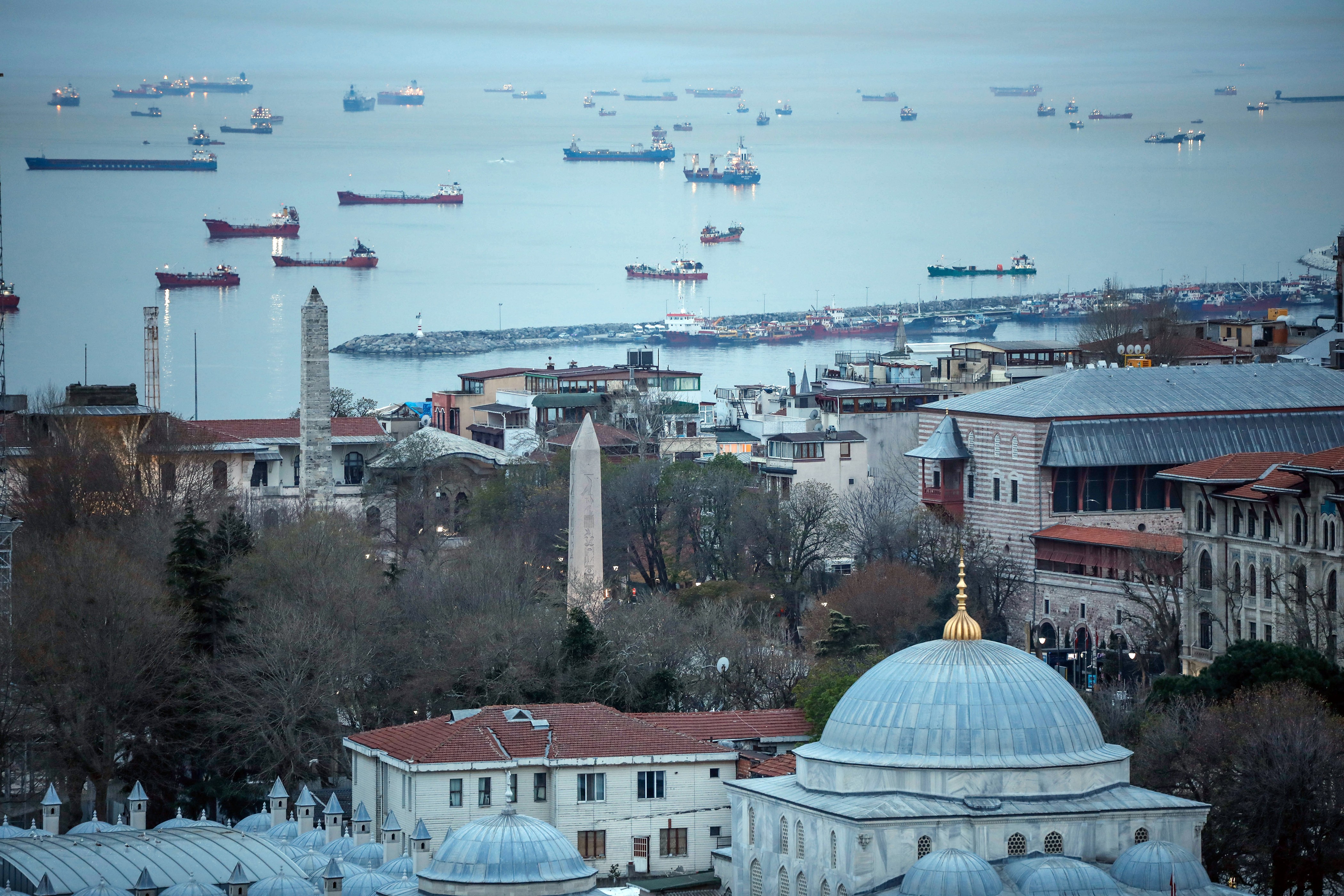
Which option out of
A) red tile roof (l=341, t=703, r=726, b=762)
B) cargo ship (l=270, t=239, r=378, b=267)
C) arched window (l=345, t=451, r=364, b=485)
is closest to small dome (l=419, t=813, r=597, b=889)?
red tile roof (l=341, t=703, r=726, b=762)

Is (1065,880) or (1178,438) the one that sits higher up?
(1178,438)

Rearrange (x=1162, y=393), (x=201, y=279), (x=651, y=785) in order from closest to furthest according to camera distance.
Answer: (x=651, y=785)
(x=1162, y=393)
(x=201, y=279)

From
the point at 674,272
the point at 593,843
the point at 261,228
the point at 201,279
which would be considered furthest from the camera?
the point at 674,272

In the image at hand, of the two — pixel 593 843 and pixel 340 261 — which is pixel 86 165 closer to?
pixel 340 261

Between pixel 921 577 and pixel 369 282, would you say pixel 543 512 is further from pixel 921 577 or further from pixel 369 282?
pixel 369 282

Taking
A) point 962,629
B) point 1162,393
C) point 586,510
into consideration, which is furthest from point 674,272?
point 962,629

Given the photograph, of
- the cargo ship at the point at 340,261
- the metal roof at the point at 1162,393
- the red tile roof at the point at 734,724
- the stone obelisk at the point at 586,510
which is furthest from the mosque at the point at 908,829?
the cargo ship at the point at 340,261

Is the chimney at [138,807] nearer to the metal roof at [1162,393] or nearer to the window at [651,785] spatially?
the window at [651,785]

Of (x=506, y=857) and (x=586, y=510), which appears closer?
(x=506, y=857)
